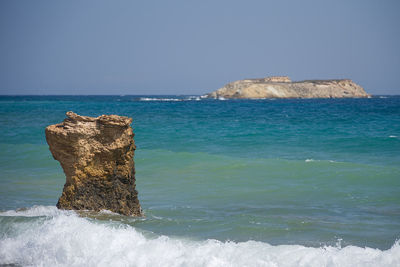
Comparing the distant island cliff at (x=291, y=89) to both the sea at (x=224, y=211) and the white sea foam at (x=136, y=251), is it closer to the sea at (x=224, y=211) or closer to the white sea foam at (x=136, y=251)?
the sea at (x=224, y=211)

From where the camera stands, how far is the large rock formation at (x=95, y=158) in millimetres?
6852

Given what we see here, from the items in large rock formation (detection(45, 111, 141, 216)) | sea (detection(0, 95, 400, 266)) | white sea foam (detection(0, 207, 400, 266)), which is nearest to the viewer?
white sea foam (detection(0, 207, 400, 266))

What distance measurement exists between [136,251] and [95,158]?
6.27 feet

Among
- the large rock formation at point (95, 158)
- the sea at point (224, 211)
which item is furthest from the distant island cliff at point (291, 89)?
the large rock formation at point (95, 158)

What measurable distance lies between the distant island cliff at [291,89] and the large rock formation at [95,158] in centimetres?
11367

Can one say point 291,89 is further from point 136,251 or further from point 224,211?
point 136,251

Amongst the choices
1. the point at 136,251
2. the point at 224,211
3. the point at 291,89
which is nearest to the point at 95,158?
the point at 136,251

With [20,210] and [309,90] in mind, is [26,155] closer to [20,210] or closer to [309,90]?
[20,210]

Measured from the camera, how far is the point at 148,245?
5.78 m

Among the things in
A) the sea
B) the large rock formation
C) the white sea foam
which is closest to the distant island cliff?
the sea

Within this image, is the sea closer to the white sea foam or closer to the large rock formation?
the white sea foam

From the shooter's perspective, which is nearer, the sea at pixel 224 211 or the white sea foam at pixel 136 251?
the white sea foam at pixel 136 251

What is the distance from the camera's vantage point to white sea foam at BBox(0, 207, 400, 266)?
17.1 feet

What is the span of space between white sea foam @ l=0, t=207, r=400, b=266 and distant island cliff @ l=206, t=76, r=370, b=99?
11476 cm
